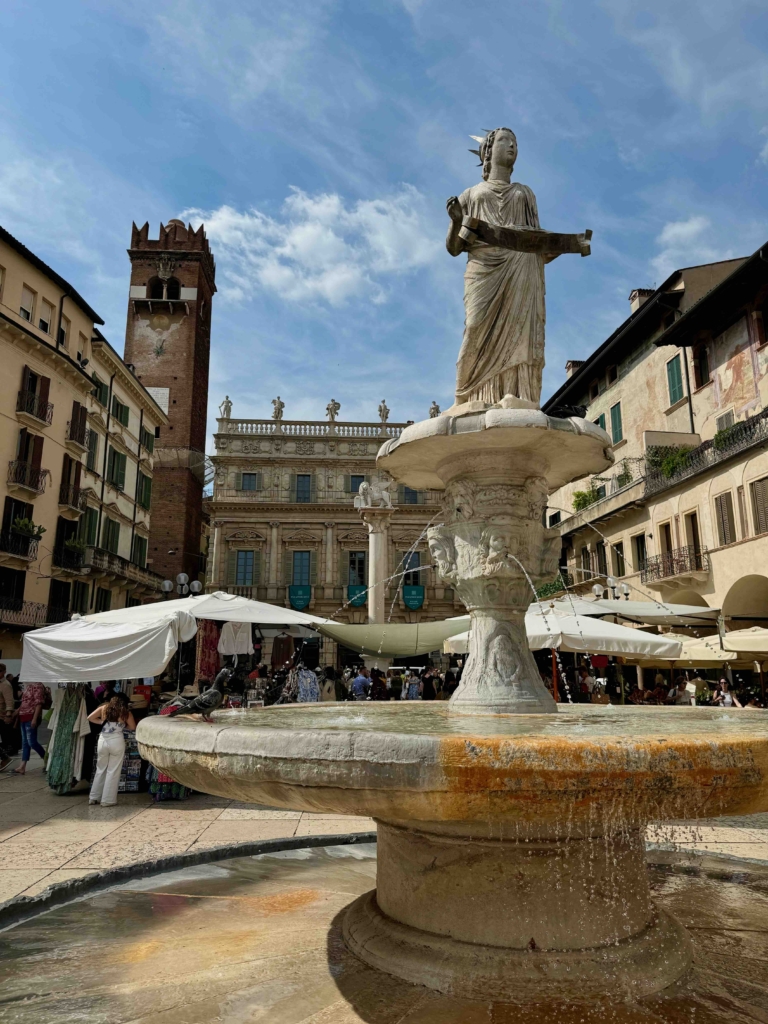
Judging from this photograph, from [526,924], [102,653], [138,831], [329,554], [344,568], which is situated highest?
[329,554]

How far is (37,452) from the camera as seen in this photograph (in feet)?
86.7

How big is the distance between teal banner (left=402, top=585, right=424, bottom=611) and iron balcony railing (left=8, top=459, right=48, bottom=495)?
79.2 feet

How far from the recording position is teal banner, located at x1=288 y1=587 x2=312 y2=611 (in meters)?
46.7

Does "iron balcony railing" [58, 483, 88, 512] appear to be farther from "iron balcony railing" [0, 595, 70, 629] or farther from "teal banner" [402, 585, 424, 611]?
"teal banner" [402, 585, 424, 611]

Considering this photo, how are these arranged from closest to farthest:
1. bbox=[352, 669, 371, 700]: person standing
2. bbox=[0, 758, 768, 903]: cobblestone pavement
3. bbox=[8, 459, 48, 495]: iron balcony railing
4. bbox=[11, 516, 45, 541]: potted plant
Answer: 1. bbox=[0, 758, 768, 903]: cobblestone pavement
2. bbox=[352, 669, 371, 700]: person standing
3. bbox=[11, 516, 45, 541]: potted plant
4. bbox=[8, 459, 48, 495]: iron balcony railing

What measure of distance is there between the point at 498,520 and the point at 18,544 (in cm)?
2366

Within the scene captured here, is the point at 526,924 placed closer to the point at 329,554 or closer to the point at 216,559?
the point at 329,554

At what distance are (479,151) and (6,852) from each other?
735cm

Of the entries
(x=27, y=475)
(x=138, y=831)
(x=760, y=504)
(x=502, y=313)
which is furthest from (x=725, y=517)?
(x=27, y=475)

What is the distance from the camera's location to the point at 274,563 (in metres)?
48.1

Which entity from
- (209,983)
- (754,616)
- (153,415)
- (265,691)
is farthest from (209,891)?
(153,415)

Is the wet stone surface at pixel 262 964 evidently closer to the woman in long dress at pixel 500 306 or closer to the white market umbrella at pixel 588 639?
the woman in long dress at pixel 500 306

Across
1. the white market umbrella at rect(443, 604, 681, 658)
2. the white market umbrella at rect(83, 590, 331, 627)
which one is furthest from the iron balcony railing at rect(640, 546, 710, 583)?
the white market umbrella at rect(83, 590, 331, 627)

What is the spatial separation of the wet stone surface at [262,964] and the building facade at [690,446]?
12.9m
